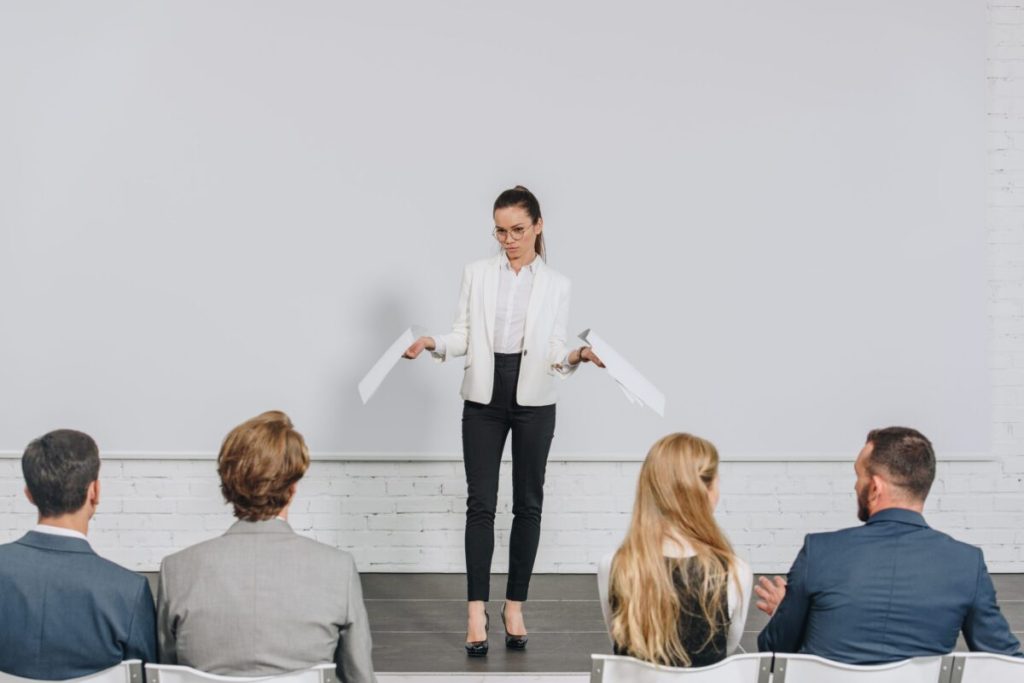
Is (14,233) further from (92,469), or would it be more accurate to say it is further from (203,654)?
(203,654)

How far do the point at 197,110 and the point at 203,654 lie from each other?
2.93 m

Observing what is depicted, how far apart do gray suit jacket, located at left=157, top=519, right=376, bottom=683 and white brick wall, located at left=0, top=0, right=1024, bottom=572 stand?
2420 millimetres

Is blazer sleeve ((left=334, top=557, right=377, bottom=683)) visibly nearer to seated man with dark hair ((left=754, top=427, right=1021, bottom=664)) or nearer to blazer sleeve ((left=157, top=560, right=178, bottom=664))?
blazer sleeve ((left=157, top=560, right=178, bottom=664))

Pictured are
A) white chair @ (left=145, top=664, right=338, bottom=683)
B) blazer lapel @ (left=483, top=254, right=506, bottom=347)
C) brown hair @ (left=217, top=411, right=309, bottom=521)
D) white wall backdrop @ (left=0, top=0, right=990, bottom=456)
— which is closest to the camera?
white chair @ (left=145, top=664, right=338, bottom=683)

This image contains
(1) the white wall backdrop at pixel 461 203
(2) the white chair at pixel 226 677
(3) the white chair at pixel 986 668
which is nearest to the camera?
(2) the white chair at pixel 226 677

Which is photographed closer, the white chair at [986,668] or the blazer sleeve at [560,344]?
the white chair at [986,668]

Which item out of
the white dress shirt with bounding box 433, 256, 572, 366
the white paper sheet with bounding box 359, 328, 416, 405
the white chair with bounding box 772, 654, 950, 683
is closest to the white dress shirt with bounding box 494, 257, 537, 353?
the white dress shirt with bounding box 433, 256, 572, 366

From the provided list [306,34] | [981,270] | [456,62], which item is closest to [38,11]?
[306,34]

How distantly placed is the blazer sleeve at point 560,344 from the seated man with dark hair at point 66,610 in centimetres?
173

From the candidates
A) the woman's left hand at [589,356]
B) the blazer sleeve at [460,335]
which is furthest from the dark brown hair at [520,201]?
the woman's left hand at [589,356]

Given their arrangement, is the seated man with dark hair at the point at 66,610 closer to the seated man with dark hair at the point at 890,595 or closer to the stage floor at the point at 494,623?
the seated man with dark hair at the point at 890,595

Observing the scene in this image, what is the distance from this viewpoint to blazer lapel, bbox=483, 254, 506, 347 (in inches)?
140

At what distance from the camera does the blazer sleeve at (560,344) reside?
11.5ft

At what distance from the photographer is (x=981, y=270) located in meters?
4.49
